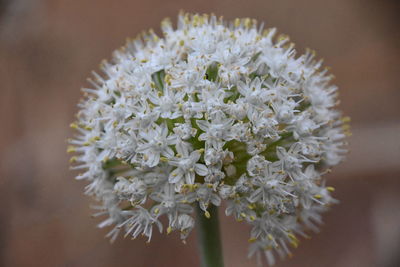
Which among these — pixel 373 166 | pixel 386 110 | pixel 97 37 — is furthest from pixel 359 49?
pixel 97 37

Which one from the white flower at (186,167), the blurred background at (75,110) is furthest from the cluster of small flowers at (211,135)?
the blurred background at (75,110)

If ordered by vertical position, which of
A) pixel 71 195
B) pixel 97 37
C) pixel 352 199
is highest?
pixel 97 37

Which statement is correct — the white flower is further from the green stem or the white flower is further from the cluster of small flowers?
the green stem

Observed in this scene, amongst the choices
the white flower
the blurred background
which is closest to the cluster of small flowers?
the white flower

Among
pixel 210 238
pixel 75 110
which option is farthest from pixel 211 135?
pixel 75 110

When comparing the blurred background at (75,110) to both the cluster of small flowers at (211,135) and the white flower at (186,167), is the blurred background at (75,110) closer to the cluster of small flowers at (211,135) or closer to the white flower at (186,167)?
the cluster of small flowers at (211,135)

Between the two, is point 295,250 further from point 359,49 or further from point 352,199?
point 359,49
